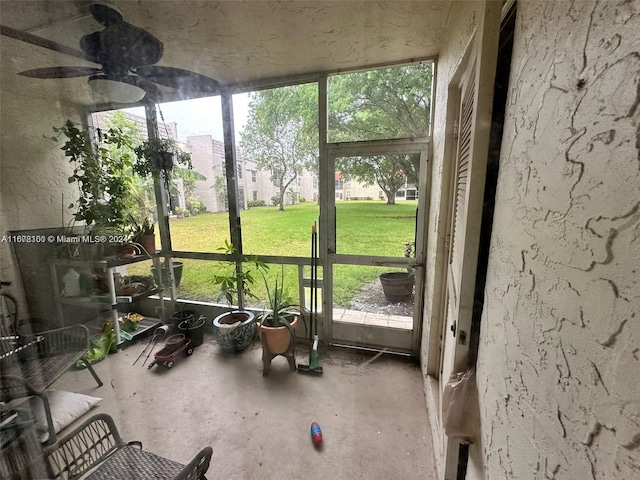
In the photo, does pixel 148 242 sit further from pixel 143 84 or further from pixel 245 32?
pixel 245 32

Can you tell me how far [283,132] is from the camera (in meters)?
2.12

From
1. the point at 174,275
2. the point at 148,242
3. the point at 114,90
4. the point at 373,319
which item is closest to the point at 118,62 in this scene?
the point at 114,90

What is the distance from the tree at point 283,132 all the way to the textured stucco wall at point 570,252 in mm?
1643

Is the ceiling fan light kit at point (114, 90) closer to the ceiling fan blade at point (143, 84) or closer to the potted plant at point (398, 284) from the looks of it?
the ceiling fan blade at point (143, 84)

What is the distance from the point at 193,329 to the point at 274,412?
118 cm

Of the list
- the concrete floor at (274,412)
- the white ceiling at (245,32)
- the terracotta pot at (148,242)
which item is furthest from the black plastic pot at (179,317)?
the white ceiling at (245,32)

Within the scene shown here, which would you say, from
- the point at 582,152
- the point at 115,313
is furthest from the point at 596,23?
the point at 115,313

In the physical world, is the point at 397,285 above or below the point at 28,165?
below

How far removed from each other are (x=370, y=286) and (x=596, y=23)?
6.45ft

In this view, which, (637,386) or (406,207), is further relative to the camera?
(406,207)

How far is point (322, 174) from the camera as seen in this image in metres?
2.06

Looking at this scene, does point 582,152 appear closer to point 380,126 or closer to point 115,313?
point 380,126

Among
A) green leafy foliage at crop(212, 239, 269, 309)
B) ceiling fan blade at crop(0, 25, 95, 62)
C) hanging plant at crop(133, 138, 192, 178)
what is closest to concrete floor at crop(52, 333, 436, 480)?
green leafy foliage at crop(212, 239, 269, 309)

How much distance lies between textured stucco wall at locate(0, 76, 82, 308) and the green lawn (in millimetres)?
964
